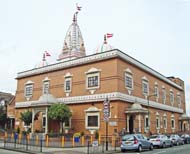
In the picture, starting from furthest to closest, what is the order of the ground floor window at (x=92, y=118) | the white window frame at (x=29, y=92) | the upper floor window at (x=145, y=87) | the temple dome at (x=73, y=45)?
the temple dome at (x=73, y=45) → the white window frame at (x=29, y=92) → the upper floor window at (x=145, y=87) → the ground floor window at (x=92, y=118)

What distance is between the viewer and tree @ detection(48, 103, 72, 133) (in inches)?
1241

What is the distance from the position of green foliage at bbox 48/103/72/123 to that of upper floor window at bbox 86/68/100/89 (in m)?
4.08

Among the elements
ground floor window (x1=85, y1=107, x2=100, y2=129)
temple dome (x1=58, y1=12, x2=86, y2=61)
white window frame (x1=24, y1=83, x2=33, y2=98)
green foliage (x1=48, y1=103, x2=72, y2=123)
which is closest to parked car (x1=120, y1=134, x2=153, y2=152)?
ground floor window (x1=85, y1=107, x2=100, y2=129)

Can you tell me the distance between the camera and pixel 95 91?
108ft

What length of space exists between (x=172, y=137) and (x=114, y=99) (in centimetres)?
879

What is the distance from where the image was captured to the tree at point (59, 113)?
103 ft

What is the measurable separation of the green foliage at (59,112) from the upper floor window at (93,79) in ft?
13.4

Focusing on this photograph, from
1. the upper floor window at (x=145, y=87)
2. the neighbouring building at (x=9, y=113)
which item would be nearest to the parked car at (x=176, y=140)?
the upper floor window at (x=145, y=87)

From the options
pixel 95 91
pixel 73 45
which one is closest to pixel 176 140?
pixel 95 91

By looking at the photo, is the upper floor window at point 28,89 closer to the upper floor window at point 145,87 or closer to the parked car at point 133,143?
the upper floor window at point 145,87

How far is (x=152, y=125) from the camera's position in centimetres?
3928

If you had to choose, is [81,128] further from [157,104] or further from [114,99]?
[157,104]

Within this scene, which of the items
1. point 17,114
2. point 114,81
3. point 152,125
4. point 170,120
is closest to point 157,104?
point 152,125

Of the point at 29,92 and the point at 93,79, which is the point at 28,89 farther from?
the point at 93,79
